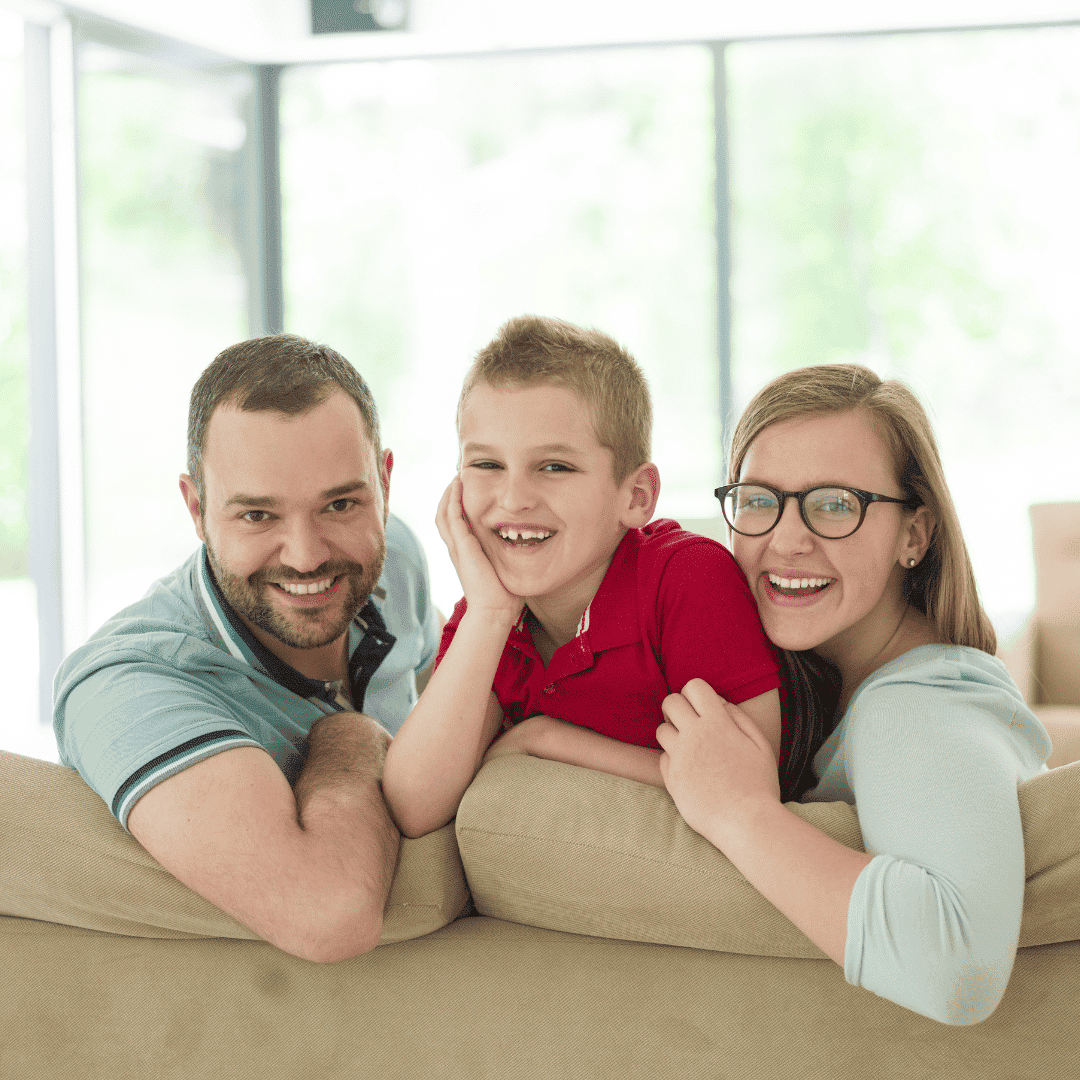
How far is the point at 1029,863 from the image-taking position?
1.05 metres

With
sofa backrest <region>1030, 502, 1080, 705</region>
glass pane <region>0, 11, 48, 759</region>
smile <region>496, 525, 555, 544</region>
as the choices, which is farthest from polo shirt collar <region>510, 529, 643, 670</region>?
glass pane <region>0, 11, 48, 759</region>

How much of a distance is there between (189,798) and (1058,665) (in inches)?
108

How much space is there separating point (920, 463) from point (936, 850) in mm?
596

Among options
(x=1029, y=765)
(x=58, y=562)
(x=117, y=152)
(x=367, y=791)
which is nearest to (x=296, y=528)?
(x=367, y=791)

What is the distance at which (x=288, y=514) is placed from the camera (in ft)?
5.06

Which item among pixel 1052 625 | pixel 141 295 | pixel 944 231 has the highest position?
pixel 944 231

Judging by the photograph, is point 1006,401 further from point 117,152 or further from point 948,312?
point 117,152

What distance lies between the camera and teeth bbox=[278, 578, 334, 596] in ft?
5.16

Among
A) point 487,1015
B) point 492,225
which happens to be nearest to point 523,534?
point 487,1015

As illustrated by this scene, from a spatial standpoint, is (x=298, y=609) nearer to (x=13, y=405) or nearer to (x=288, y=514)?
(x=288, y=514)

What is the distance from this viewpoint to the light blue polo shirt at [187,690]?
3.99 ft

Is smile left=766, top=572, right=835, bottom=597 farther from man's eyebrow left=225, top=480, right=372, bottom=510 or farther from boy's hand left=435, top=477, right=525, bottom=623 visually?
man's eyebrow left=225, top=480, right=372, bottom=510

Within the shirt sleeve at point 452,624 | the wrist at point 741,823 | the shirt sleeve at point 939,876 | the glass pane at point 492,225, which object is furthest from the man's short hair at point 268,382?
the glass pane at point 492,225

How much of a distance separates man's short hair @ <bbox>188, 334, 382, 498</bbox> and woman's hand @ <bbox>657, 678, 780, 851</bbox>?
27.4 inches
